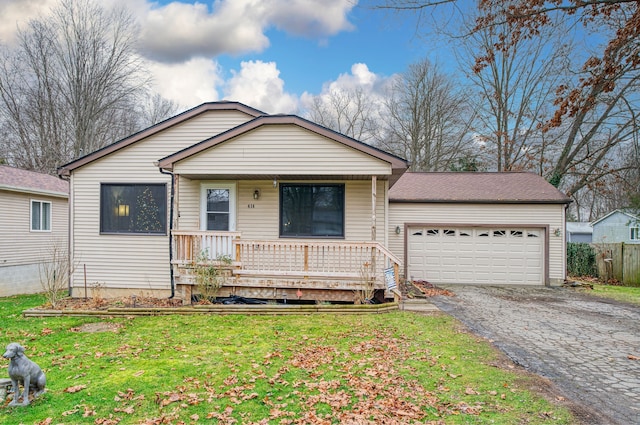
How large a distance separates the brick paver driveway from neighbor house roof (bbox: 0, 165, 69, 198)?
14.6 m

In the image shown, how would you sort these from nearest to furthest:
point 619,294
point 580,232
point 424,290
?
1. point 424,290
2. point 619,294
3. point 580,232

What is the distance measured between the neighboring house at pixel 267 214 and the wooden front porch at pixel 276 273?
3 centimetres

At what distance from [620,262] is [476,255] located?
276 inches

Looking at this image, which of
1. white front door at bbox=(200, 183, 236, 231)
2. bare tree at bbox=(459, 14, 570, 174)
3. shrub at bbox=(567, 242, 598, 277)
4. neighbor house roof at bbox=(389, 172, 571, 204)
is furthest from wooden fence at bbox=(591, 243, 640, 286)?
white front door at bbox=(200, 183, 236, 231)

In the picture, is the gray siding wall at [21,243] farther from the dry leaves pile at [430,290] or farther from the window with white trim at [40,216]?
the dry leaves pile at [430,290]

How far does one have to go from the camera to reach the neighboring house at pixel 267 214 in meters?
8.73

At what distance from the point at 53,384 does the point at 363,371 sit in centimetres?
370

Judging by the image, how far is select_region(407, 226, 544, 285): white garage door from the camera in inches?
502

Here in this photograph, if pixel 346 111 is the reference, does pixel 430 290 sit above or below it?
below

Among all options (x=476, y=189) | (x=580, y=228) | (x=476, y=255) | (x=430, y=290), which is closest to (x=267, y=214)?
(x=430, y=290)

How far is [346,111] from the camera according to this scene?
30219 millimetres

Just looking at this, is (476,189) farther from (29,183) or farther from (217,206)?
(29,183)

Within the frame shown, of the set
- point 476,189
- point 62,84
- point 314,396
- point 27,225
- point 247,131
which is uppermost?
point 62,84

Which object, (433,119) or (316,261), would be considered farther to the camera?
(433,119)
